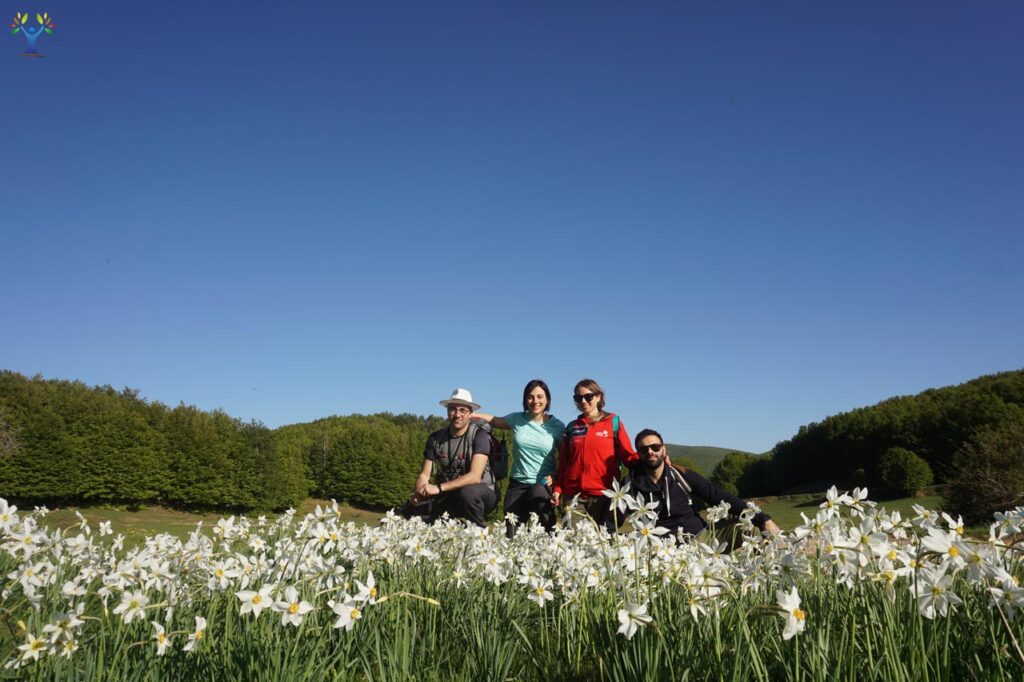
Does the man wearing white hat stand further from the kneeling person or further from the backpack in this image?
the kneeling person

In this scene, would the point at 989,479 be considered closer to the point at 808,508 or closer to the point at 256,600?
the point at 808,508

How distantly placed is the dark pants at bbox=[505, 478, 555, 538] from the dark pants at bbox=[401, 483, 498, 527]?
233mm

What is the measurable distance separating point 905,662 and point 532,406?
575 cm

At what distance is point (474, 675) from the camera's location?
317cm

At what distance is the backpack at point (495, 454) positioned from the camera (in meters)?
8.03

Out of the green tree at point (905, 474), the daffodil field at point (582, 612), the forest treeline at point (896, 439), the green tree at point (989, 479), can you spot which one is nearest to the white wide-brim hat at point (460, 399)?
the daffodil field at point (582, 612)

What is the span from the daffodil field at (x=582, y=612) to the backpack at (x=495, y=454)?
3962 mm

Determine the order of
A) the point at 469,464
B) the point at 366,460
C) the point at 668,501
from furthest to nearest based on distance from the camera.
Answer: the point at 366,460
the point at 469,464
the point at 668,501

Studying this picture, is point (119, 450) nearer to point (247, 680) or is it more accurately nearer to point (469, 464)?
point (469, 464)

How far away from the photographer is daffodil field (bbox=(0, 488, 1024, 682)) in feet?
7.78

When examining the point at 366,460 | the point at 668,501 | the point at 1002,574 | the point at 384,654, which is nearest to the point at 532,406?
the point at 668,501

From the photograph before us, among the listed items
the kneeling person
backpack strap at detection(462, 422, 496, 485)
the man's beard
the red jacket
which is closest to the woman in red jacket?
the red jacket

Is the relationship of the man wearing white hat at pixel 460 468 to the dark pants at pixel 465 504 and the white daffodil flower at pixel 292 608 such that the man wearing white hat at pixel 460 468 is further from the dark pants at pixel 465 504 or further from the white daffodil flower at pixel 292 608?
the white daffodil flower at pixel 292 608

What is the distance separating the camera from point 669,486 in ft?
22.0
